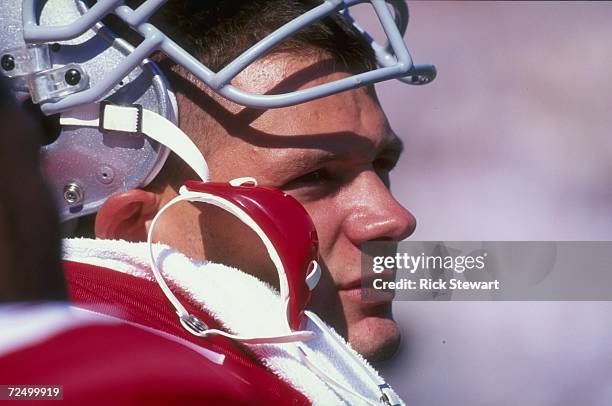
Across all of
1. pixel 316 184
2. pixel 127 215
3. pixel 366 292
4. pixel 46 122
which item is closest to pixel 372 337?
pixel 366 292

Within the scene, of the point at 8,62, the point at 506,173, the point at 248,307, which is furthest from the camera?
the point at 506,173

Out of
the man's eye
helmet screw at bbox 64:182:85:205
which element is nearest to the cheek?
the man's eye

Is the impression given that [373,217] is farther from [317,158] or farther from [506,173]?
[506,173]

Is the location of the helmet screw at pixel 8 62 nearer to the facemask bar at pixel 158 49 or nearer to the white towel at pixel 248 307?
the facemask bar at pixel 158 49

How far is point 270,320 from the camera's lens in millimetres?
809

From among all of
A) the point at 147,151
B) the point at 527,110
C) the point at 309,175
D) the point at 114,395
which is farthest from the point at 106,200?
the point at 527,110

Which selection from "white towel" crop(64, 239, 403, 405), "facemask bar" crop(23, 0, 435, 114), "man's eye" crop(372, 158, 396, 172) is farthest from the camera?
"man's eye" crop(372, 158, 396, 172)

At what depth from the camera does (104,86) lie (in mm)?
890

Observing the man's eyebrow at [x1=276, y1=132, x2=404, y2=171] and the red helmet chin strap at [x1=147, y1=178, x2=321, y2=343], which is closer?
the red helmet chin strap at [x1=147, y1=178, x2=321, y2=343]

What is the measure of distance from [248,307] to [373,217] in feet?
0.67

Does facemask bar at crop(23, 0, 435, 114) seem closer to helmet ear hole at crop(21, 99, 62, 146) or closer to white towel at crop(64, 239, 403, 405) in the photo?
helmet ear hole at crop(21, 99, 62, 146)

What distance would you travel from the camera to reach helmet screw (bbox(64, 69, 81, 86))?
91 cm

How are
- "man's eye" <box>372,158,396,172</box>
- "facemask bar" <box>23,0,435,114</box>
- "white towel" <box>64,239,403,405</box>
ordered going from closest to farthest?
"white towel" <box>64,239,403,405</box>
"facemask bar" <box>23,0,435,114</box>
"man's eye" <box>372,158,396,172</box>

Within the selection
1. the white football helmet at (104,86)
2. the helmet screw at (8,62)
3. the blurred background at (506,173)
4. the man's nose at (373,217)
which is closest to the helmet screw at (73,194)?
the white football helmet at (104,86)
